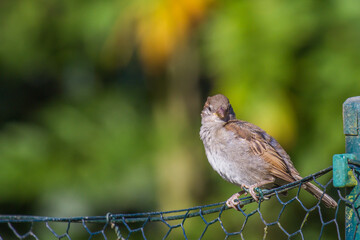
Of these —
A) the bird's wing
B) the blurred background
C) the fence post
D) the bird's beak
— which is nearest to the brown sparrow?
the bird's wing

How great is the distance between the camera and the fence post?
2.51 m

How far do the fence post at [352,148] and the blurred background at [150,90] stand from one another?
13.6ft

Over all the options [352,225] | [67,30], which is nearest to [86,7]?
[67,30]

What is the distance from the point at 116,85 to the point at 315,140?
9.86ft

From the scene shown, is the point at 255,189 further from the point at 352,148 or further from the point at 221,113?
the point at 221,113

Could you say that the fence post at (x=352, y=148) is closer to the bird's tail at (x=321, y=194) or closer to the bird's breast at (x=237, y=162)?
the bird's tail at (x=321, y=194)

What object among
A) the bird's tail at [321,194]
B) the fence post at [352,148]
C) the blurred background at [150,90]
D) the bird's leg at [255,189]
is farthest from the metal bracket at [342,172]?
the blurred background at [150,90]

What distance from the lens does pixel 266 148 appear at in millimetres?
4566

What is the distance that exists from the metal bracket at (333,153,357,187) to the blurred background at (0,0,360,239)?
4258 millimetres

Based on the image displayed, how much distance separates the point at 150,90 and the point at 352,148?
613cm

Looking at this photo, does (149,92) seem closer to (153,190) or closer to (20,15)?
(153,190)

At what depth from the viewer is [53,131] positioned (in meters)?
8.59

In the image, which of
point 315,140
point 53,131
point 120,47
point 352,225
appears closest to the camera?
point 352,225

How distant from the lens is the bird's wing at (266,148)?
443cm
